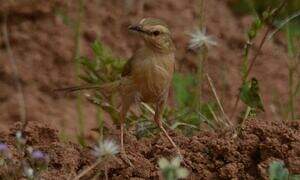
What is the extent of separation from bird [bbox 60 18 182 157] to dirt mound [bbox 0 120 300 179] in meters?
0.19

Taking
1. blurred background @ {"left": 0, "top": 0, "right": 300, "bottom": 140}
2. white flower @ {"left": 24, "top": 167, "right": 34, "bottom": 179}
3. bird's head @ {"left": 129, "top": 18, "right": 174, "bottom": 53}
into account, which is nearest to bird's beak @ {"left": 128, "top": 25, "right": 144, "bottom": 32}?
bird's head @ {"left": 129, "top": 18, "right": 174, "bottom": 53}

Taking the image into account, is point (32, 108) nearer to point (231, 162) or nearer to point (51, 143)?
point (51, 143)

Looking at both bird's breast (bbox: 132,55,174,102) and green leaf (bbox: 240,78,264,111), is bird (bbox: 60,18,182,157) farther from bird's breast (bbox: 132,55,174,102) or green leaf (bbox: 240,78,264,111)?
green leaf (bbox: 240,78,264,111)

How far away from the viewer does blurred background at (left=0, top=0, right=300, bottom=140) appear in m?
8.77

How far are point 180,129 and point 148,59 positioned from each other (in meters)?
0.89

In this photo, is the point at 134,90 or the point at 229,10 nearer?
the point at 134,90

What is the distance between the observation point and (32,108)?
869 centimetres

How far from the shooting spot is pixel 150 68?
6.40m

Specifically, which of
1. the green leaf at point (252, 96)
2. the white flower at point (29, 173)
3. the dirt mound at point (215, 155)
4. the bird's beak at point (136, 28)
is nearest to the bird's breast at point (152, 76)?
the bird's beak at point (136, 28)

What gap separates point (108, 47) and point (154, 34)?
2151 millimetres

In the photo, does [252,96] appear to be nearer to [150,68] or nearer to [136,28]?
[150,68]

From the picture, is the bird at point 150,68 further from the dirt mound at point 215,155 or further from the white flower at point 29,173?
the white flower at point 29,173

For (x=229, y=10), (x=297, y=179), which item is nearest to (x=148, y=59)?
(x=297, y=179)

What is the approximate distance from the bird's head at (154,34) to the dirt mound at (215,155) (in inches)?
21.6
